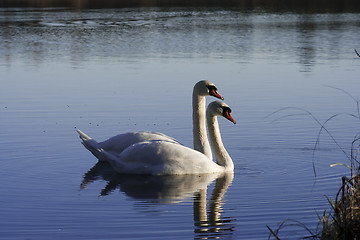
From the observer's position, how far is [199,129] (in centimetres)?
1143

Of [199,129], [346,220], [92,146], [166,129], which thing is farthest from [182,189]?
[346,220]

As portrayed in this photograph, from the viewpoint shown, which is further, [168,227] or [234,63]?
[234,63]

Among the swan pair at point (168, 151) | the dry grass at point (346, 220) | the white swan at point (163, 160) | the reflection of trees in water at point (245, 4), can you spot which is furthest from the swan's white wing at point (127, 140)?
the reflection of trees in water at point (245, 4)

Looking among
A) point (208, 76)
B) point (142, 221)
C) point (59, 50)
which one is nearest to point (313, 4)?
point (59, 50)

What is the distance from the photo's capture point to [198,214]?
27.6 feet

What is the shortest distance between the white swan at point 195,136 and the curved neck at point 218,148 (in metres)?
0.19

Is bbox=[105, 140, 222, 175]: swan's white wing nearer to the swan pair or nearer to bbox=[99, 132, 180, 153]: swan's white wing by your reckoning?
the swan pair

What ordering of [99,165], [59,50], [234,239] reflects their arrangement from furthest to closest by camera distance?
[59,50] → [99,165] → [234,239]

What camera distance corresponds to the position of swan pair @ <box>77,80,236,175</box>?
34.0 ft

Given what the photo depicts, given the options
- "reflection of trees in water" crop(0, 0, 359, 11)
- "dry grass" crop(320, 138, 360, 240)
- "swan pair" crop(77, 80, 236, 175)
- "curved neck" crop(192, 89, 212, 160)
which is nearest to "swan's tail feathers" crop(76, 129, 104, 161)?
"swan pair" crop(77, 80, 236, 175)

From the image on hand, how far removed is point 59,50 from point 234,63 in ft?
28.0

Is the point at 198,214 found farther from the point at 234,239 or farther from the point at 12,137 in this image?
the point at 12,137

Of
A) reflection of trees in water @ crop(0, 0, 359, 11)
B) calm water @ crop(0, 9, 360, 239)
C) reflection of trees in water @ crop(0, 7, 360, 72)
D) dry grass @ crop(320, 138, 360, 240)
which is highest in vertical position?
dry grass @ crop(320, 138, 360, 240)

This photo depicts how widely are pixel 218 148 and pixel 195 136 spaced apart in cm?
52
